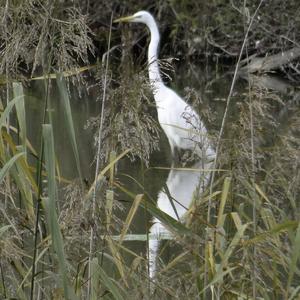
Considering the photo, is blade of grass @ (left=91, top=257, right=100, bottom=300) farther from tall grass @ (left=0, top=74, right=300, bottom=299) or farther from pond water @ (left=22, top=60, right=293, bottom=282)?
pond water @ (left=22, top=60, right=293, bottom=282)

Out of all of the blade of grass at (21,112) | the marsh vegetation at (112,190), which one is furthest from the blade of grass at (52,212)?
the blade of grass at (21,112)

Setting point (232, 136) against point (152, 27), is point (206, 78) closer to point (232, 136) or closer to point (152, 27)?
point (152, 27)

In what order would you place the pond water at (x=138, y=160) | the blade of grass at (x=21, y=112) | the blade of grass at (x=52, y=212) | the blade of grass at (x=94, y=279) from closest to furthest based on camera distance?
1. the blade of grass at (x=52, y=212)
2. the blade of grass at (x=94, y=279)
3. the blade of grass at (x=21, y=112)
4. the pond water at (x=138, y=160)

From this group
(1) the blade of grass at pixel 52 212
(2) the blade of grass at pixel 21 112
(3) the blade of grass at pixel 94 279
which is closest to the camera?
(1) the blade of grass at pixel 52 212

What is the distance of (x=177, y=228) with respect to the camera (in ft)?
5.51

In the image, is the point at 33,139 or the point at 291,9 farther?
the point at 291,9

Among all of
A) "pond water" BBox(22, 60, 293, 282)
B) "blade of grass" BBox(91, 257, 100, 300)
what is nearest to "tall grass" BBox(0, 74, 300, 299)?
"blade of grass" BBox(91, 257, 100, 300)

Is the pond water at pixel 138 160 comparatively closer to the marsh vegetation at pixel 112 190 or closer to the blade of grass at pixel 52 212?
the marsh vegetation at pixel 112 190

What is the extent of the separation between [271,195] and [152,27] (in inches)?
205

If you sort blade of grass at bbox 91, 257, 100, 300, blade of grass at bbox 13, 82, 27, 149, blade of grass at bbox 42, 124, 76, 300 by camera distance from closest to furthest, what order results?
blade of grass at bbox 42, 124, 76, 300 < blade of grass at bbox 91, 257, 100, 300 < blade of grass at bbox 13, 82, 27, 149

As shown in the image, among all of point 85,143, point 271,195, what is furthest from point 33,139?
point 271,195

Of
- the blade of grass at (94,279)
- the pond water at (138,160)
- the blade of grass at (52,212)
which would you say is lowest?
the pond water at (138,160)

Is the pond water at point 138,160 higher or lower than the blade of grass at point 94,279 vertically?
lower

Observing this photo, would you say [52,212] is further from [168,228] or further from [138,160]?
[138,160]
